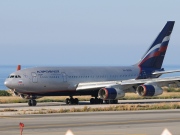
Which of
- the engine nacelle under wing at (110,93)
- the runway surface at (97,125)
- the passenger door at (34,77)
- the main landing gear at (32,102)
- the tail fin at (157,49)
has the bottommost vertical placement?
the runway surface at (97,125)

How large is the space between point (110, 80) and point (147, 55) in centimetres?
578

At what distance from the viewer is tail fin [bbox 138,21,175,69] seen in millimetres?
69000

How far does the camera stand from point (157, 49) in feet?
227

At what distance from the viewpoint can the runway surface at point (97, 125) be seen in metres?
29.8

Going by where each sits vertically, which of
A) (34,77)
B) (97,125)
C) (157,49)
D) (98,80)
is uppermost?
(157,49)

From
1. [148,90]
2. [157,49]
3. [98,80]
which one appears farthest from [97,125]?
[157,49]

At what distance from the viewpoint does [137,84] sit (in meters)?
62.1

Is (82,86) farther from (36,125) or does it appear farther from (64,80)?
(36,125)

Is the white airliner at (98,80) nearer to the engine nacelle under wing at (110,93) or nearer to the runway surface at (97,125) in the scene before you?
the engine nacelle under wing at (110,93)

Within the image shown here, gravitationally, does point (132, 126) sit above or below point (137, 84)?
below

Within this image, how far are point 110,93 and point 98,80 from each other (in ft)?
17.3

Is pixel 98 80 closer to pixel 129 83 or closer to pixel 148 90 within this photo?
pixel 129 83

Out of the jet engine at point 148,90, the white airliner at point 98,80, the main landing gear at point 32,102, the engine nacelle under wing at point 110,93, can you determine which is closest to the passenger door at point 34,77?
the white airliner at point 98,80

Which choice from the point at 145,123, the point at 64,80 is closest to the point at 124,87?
the point at 64,80
